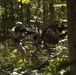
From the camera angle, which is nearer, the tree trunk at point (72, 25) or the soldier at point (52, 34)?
the tree trunk at point (72, 25)

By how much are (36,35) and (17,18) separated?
12433 mm

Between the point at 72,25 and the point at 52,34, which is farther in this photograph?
the point at 52,34

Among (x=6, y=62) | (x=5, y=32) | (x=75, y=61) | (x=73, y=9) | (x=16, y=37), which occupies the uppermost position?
(x=73, y=9)

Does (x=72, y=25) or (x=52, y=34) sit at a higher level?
(x=72, y=25)

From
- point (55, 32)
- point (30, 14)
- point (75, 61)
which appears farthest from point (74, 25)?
point (30, 14)

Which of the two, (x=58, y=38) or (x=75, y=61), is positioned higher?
(x=75, y=61)

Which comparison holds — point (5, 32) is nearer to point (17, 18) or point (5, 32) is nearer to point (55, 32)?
point (17, 18)

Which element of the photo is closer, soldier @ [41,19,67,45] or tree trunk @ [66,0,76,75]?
tree trunk @ [66,0,76,75]

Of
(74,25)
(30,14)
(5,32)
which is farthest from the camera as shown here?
(30,14)

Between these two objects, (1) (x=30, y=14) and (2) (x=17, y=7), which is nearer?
(2) (x=17, y=7)

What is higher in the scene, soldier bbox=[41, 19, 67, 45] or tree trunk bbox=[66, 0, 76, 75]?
tree trunk bbox=[66, 0, 76, 75]

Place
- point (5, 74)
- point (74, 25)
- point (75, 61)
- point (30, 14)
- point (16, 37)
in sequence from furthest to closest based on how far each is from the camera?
point (30, 14) → point (16, 37) → point (5, 74) → point (74, 25) → point (75, 61)

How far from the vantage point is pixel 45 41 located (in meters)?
9.66

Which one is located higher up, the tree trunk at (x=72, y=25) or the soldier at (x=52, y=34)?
the tree trunk at (x=72, y=25)
